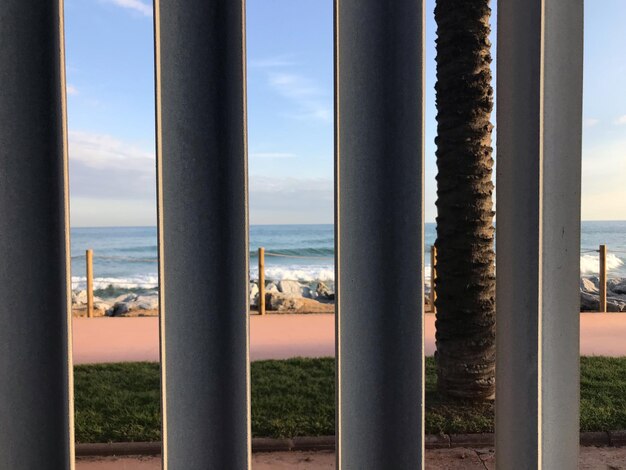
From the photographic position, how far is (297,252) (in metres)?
38.5

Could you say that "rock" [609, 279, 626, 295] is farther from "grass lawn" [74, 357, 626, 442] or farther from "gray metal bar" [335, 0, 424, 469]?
"gray metal bar" [335, 0, 424, 469]

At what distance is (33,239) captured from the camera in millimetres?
1484

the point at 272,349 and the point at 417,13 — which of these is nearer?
the point at 417,13

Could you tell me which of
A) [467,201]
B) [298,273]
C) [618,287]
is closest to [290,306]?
[467,201]

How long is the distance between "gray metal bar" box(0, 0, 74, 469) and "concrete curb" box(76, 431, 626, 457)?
3.10 meters

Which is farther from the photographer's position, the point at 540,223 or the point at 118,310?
the point at 118,310

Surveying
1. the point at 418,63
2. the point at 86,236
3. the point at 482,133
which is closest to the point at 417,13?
the point at 418,63

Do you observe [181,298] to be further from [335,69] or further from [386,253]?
[335,69]

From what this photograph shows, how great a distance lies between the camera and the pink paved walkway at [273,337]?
7.49 meters

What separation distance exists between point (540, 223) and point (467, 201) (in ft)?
11.6

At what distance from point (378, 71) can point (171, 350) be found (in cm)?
103

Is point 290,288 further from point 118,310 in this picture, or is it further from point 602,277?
point 602,277

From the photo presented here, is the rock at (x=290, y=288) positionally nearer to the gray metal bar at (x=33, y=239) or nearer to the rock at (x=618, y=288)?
the rock at (x=618, y=288)

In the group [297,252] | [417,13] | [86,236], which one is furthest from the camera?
[86,236]
